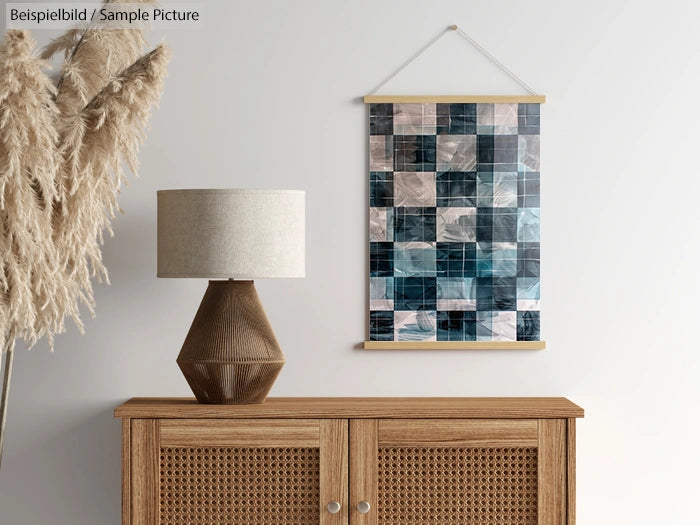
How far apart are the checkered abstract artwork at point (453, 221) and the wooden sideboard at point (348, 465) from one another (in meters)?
0.41

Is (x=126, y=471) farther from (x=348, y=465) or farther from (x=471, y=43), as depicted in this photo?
(x=471, y=43)

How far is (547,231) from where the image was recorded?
260cm

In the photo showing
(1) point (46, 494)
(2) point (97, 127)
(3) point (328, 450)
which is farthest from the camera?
(1) point (46, 494)

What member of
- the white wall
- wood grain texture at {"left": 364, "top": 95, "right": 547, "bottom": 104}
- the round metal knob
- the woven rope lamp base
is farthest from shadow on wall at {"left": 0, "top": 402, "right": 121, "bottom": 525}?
wood grain texture at {"left": 364, "top": 95, "right": 547, "bottom": 104}

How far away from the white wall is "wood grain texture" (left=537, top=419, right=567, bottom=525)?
1.20ft

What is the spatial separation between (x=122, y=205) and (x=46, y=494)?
0.96 meters

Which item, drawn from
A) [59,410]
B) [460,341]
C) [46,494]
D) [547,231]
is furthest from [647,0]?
[46,494]

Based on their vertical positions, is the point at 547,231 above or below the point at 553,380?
above

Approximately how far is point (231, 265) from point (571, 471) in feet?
3.63

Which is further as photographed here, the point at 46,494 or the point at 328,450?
the point at 46,494

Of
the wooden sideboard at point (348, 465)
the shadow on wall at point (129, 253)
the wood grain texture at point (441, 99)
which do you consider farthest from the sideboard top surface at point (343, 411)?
the wood grain texture at point (441, 99)

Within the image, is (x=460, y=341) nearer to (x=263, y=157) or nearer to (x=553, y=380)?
(x=553, y=380)

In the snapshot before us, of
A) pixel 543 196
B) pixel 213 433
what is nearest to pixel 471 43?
pixel 543 196

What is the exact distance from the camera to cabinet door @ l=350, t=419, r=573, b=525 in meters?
2.23
